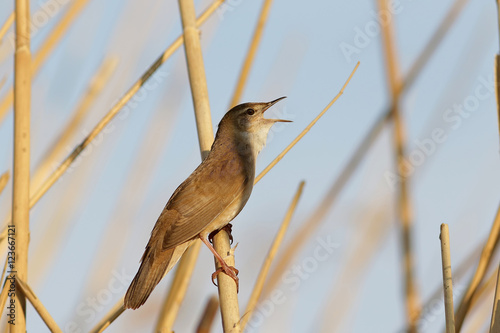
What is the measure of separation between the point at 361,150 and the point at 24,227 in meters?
1.50

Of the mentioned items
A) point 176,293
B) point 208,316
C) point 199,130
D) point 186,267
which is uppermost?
point 199,130

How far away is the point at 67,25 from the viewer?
2930 mm

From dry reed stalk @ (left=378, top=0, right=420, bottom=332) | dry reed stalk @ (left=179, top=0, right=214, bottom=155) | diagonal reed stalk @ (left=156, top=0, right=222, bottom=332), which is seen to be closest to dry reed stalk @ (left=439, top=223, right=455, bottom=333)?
dry reed stalk @ (left=378, top=0, right=420, bottom=332)

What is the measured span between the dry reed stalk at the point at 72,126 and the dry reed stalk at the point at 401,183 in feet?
4.55

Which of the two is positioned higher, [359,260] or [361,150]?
[361,150]

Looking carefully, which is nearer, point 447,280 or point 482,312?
point 447,280

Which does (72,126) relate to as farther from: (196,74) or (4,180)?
(196,74)

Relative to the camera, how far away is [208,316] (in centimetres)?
209

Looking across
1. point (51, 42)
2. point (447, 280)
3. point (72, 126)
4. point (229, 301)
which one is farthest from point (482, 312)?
point (51, 42)

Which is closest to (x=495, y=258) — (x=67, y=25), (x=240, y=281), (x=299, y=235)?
(x=299, y=235)

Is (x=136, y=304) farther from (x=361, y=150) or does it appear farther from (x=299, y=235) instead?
(x=361, y=150)

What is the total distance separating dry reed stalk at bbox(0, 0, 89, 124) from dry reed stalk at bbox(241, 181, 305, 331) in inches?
54.4

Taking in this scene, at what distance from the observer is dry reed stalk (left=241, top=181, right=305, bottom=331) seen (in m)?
2.10

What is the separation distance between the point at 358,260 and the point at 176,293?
97cm
